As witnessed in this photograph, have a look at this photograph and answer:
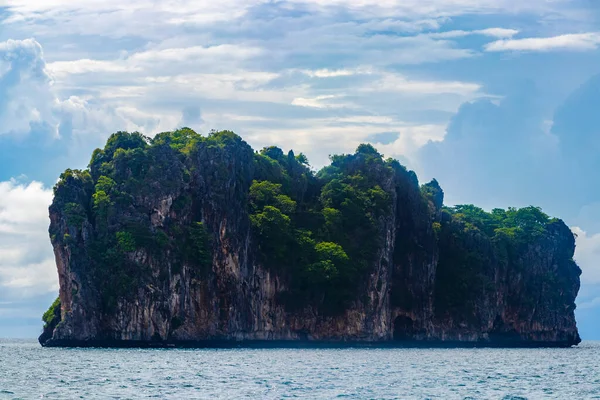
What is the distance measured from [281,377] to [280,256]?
201 ft

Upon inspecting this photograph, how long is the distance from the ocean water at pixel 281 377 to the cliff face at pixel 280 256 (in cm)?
1720

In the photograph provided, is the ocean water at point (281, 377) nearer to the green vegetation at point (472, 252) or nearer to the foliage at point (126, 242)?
the foliage at point (126, 242)

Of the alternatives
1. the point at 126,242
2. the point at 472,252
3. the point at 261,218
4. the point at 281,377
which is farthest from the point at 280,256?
the point at 281,377

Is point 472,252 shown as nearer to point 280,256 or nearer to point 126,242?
point 280,256

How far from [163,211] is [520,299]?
66066mm

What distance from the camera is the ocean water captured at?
54.8 m

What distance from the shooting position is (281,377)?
64.4 m

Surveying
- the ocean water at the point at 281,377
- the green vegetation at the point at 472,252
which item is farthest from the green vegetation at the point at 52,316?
the green vegetation at the point at 472,252

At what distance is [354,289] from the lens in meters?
129


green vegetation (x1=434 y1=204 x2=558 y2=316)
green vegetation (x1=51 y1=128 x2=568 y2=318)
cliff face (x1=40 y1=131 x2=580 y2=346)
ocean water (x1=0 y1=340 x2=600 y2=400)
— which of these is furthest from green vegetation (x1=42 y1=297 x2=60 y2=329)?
green vegetation (x1=434 y1=204 x2=558 y2=316)

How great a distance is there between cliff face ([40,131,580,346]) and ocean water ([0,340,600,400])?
17.2m

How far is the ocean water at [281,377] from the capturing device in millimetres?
54812

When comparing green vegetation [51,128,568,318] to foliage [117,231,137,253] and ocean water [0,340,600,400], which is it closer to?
foliage [117,231,137,253]

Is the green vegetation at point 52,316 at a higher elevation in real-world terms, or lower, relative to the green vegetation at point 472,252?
lower
